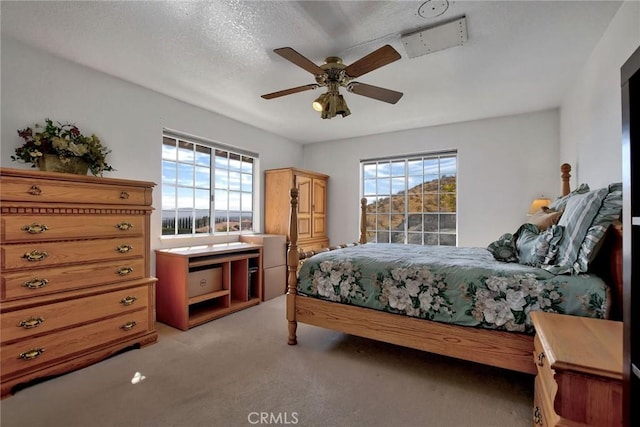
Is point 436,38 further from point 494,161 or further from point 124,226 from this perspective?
point 124,226

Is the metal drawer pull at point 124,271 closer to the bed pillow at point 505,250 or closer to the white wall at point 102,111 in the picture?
the white wall at point 102,111

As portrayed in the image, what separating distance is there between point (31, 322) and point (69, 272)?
36 cm

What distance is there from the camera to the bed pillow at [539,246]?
1.81 meters

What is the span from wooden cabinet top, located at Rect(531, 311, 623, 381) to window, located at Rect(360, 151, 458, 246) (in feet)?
10.1

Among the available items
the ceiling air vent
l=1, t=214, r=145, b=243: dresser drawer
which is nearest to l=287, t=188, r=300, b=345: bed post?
l=1, t=214, r=145, b=243: dresser drawer

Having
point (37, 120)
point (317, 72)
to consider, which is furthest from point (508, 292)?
point (37, 120)

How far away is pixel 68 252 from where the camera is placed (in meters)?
2.11

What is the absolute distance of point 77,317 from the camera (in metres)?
2.11

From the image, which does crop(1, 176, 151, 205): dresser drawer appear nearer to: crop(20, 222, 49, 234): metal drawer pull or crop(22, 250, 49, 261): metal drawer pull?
crop(20, 222, 49, 234): metal drawer pull

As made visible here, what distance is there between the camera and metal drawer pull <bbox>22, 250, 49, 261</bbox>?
76.0 inches

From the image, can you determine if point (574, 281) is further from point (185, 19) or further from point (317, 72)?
point (185, 19)

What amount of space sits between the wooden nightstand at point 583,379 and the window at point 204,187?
352 cm

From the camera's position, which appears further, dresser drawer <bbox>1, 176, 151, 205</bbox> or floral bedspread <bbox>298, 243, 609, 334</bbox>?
dresser drawer <bbox>1, 176, 151, 205</bbox>

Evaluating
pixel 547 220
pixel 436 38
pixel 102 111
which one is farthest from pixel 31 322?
pixel 547 220
